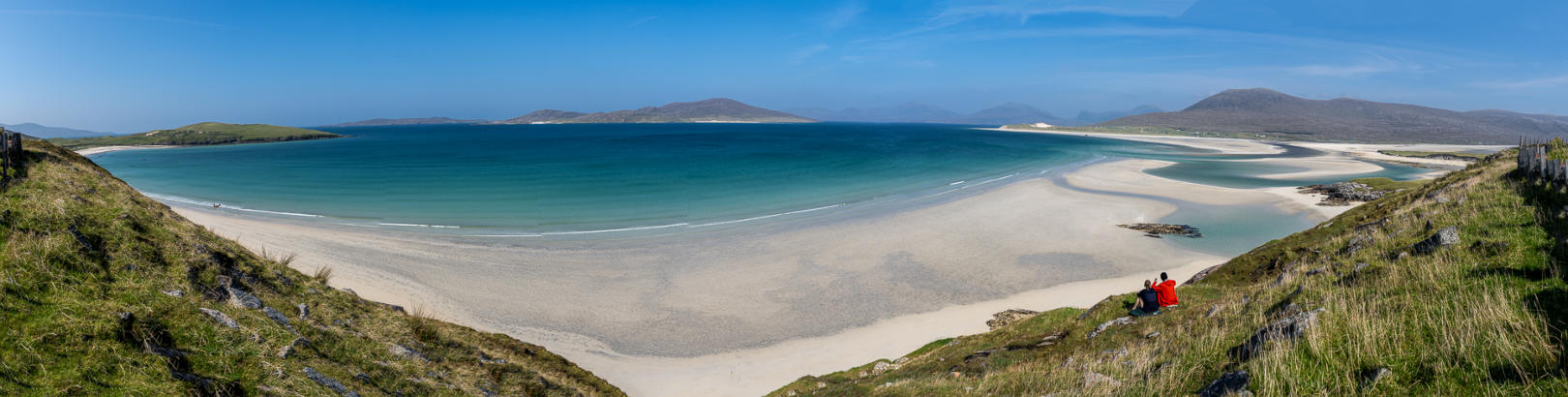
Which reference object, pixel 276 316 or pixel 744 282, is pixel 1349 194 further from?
pixel 276 316

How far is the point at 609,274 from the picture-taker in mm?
20312

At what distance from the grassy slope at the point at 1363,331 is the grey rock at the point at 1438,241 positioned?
14 cm

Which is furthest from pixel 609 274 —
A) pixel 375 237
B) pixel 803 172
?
pixel 803 172

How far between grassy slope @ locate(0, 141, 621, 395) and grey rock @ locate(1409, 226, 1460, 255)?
42.0ft

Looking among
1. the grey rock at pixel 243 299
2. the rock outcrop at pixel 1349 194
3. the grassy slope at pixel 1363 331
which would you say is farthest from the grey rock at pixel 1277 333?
the rock outcrop at pixel 1349 194

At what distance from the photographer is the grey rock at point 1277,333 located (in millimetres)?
5160

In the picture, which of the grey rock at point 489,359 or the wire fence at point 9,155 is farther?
the grey rock at point 489,359

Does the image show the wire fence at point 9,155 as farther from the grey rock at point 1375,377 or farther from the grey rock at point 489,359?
the grey rock at point 1375,377

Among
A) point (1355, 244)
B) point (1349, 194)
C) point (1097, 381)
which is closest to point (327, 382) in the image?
point (1097, 381)

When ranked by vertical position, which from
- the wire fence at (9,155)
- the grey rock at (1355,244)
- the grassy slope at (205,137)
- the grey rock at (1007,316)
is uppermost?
the grassy slope at (205,137)

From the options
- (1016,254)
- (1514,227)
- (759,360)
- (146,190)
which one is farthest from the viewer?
(146,190)

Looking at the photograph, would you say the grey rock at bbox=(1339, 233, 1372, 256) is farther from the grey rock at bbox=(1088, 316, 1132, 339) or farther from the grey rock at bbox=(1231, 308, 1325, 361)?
the grey rock at bbox=(1231, 308, 1325, 361)

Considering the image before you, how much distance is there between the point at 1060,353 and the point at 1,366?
11127 millimetres

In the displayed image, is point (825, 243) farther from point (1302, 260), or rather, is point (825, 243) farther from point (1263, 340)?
point (1263, 340)
